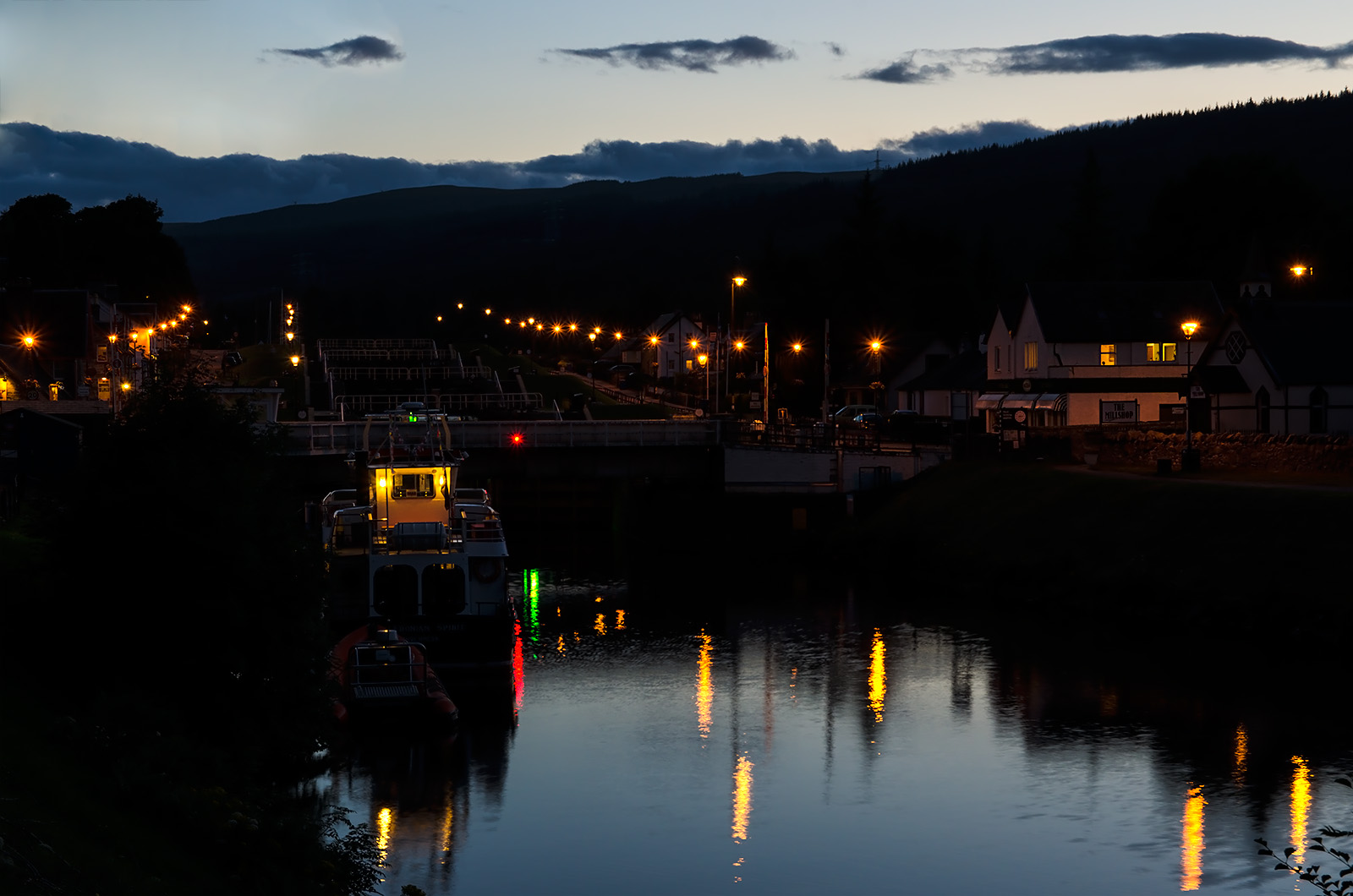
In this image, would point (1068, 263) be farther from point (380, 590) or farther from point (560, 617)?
point (380, 590)

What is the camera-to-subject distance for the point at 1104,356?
8444 cm

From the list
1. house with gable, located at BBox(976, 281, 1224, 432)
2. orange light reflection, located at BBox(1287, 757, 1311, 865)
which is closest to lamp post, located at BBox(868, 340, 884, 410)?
house with gable, located at BBox(976, 281, 1224, 432)

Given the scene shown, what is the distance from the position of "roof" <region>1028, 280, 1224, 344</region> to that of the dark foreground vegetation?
6501cm

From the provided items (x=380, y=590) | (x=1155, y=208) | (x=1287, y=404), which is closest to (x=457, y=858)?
(x=380, y=590)

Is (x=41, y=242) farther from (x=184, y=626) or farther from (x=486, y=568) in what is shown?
(x=184, y=626)

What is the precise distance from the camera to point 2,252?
15575cm

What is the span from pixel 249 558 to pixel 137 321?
416 feet

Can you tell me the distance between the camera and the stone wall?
189 ft

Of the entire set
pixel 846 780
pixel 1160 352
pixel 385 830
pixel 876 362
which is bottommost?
pixel 385 830

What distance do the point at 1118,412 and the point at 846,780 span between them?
57213 millimetres

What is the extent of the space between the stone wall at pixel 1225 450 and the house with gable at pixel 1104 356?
1338 centimetres

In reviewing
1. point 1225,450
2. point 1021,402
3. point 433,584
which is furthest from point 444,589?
point 1021,402

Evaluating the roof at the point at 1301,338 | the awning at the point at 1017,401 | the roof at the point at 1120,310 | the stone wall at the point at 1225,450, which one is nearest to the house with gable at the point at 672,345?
the awning at the point at 1017,401

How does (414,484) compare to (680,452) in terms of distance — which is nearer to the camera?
(414,484)
